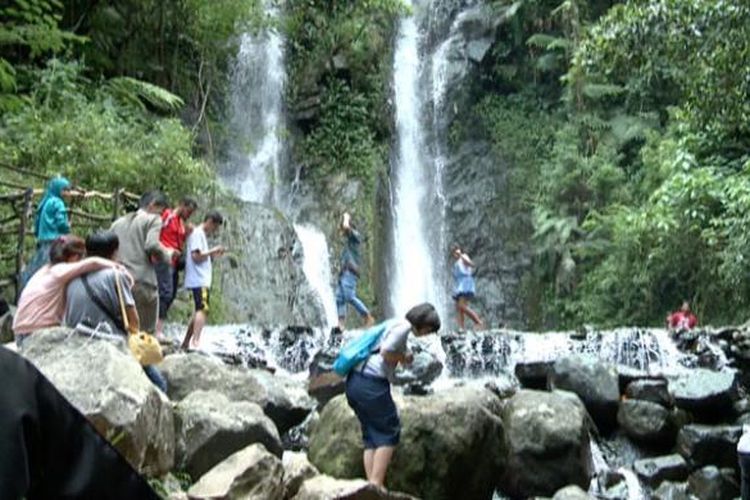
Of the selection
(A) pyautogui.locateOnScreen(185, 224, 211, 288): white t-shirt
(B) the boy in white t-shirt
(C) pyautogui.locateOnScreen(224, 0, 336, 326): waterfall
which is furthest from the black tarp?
(C) pyautogui.locateOnScreen(224, 0, 336, 326): waterfall

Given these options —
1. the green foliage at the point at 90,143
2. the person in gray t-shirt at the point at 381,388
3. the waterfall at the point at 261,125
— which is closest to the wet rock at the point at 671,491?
the person in gray t-shirt at the point at 381,388

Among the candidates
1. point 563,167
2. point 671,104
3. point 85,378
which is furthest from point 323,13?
point 85,378

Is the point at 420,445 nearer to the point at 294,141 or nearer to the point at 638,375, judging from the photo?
the point at 638,375

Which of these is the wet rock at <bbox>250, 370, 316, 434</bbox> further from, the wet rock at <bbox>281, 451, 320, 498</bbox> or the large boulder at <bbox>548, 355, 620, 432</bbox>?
the large boulder at <bbox>548, 355, 620, 432</bbox>

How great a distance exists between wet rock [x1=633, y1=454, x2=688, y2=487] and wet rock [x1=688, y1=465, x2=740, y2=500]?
0.18 m

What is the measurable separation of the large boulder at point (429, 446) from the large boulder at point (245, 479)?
1285mm

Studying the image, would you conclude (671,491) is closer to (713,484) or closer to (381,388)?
(713,484)

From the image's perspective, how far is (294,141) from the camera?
2162 cm

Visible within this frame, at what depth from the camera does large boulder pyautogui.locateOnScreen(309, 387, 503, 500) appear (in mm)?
6750

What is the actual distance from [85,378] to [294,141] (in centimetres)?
1725

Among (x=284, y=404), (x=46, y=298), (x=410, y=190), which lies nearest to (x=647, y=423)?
(x=284, y=404)

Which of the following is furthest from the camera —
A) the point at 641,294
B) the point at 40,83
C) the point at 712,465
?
the point at 641,294

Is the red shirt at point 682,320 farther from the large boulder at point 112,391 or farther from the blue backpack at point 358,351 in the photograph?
the large boulder at point 112,391

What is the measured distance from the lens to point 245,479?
5.22 metres
